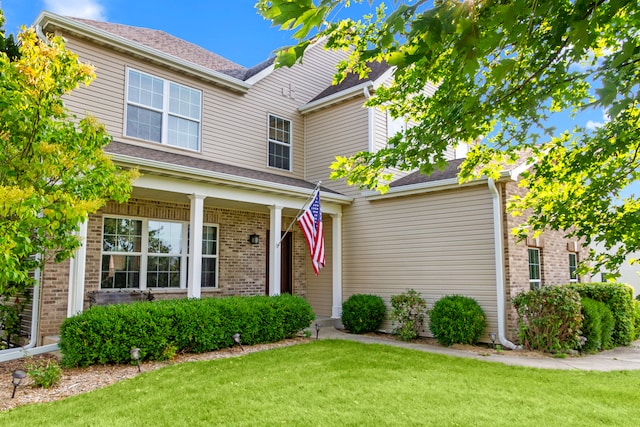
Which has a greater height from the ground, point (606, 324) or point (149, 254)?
point (149, 254)

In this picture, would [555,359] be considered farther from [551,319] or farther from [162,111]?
[162,111]

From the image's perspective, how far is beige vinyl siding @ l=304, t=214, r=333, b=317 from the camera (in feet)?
41.2

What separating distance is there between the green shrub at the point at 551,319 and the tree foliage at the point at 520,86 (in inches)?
158

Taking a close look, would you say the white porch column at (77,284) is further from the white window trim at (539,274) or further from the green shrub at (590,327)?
the green shrub at (590,327)

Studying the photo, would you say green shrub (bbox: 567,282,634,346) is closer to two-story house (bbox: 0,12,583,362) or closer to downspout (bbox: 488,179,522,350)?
two-story house (bbox: 0,12,583,362)

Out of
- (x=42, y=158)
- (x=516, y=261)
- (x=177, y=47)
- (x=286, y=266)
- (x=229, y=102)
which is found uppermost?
(x=177, y=47)

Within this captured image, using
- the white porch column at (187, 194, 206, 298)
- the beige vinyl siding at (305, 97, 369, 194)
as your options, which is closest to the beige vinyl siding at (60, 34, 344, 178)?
the beige vinyl siding at (305, 97, 369, 194)

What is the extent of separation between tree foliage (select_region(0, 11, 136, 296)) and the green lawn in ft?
5.73

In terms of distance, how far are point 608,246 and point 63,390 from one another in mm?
6225

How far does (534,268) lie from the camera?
1026cm

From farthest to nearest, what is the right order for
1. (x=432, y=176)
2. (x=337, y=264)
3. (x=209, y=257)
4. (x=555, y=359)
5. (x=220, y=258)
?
(x=337, y=264) < (x=220, y=258) < (x=209, y=257) < (x=432, y=176) < (x=555, y=359)

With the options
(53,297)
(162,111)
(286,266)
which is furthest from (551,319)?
(162,111)

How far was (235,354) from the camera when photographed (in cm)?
775

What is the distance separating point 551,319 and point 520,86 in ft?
21.3
